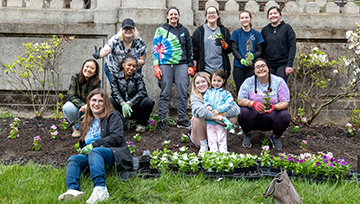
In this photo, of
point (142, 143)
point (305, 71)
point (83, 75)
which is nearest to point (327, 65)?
point (305, 71)

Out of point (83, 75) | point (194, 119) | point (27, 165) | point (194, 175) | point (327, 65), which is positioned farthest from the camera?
point (327, 65)

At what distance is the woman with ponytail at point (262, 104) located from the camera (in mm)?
4531

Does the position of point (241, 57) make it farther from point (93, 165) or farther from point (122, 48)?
point (93, 165)

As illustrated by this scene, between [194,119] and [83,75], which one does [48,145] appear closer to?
[83,75]

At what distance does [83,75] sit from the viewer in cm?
504

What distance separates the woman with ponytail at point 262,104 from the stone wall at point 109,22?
8.76 feet

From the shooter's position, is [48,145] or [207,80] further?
[48,145]

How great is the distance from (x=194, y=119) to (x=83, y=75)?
1982mm

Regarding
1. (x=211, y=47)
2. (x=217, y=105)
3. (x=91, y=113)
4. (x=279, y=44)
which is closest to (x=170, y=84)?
(x=211, y=47)

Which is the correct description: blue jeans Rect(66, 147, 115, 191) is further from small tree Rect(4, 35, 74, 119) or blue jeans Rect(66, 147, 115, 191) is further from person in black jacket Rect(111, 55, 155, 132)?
small tree Rect(4, 35, 74, 119)

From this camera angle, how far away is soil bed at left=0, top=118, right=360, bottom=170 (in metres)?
4.37

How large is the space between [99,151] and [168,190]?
2.65ft

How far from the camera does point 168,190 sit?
3207 millimetres

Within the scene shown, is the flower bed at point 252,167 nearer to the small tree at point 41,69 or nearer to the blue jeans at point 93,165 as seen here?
the blue jeans at point 93,165
